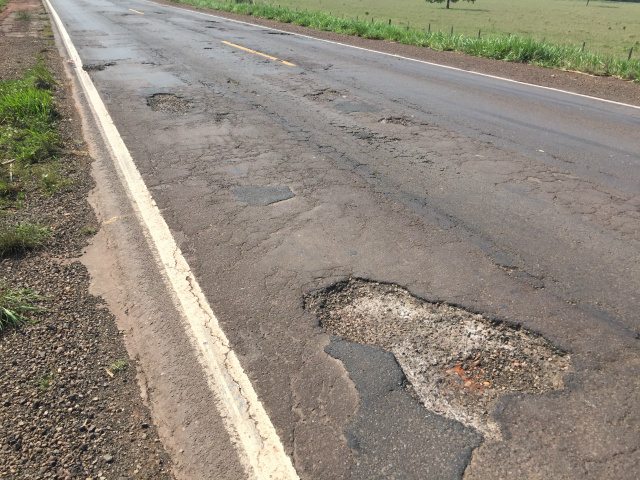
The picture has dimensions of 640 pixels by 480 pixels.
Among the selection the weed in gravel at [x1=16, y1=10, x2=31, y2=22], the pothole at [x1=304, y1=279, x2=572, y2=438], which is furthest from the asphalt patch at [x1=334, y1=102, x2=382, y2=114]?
the weed in gravel at [x1=16, y1=10, x2=31, y2=22]

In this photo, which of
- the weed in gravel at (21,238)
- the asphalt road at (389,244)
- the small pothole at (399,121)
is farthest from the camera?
the small pothole at (399,121)

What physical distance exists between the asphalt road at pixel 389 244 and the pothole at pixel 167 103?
10 centimetres

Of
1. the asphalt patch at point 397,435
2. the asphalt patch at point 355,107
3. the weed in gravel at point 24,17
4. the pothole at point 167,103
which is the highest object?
the weed in gravel at point 24,17

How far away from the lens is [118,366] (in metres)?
3.32

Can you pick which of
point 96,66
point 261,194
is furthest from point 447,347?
point 96,66

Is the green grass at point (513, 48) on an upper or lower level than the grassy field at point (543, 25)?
upper

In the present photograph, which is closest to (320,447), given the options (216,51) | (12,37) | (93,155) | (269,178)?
Answer: (269,178)

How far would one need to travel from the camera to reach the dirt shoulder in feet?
8.77

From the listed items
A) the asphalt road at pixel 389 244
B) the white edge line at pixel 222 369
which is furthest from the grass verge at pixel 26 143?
the white edge line at pixel 222 369

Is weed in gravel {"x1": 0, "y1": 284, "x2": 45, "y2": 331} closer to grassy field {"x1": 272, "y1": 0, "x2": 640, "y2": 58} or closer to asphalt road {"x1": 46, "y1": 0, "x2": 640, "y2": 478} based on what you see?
asphalt road {"x1": 46, "y1": 0, "x2": 640, "y2": 478}

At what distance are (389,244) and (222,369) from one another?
2.10 meters

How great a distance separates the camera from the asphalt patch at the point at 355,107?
912 centimetres

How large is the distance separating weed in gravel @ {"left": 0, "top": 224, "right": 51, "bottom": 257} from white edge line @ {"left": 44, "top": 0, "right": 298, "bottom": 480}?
3.02 ft

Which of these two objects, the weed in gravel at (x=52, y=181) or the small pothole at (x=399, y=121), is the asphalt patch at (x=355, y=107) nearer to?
the small pothole at (x=399, y=121)
